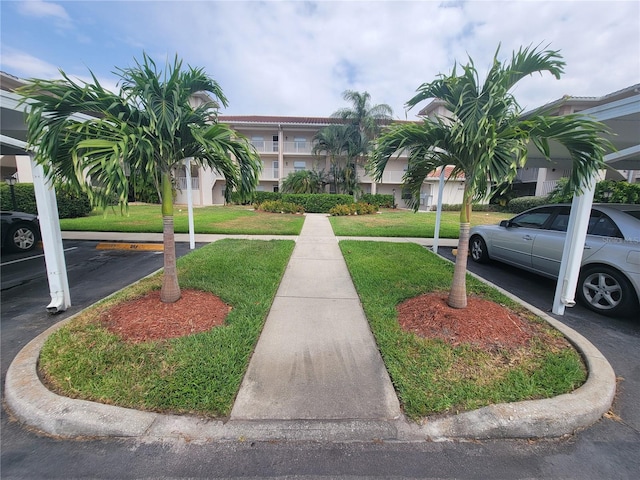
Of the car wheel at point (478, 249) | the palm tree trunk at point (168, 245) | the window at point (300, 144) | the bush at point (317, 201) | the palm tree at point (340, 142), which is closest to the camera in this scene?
the palm tree trunk at point (168, 245)

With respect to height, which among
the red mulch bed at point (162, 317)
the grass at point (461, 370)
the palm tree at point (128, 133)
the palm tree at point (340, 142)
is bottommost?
the grass at point (461, 370)

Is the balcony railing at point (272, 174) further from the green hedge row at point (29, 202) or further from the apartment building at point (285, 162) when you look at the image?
the green hedge row at point (29, 202)

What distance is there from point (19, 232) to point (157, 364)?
8306mm

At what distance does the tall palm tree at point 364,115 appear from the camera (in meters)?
22.5

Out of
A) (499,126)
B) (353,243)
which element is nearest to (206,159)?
(499,126)

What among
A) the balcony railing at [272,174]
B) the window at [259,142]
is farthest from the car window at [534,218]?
the window at [259,142]

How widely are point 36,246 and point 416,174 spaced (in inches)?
411

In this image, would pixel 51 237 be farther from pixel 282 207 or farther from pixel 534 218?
pixel 282 207

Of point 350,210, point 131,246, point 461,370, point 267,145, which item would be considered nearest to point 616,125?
point 461,370

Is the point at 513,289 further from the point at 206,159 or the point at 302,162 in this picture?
the point at 302,162

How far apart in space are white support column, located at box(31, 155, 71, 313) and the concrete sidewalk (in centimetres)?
308

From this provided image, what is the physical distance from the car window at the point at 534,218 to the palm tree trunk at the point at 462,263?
3272mm

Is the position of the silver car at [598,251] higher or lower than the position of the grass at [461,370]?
higher

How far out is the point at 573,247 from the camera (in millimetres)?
4047
